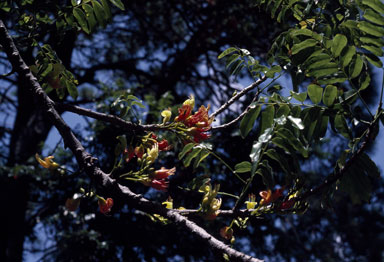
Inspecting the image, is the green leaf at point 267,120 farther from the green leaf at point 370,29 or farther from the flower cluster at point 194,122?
the green leaf at point 370,29

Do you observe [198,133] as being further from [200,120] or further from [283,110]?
[283,110]

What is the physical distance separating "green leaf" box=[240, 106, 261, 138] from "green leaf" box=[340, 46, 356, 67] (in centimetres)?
25

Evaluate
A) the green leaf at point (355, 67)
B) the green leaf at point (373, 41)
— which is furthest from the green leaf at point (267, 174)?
the green leaf at point (373, 41)

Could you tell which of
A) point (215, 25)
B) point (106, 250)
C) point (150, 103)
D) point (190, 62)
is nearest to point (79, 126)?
point (150, 103)

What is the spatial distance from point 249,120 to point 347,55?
0.98ft

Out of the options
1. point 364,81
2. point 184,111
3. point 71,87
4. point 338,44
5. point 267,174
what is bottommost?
point 267,174

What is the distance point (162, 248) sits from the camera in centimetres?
396

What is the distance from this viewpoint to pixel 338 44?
3.46 ft

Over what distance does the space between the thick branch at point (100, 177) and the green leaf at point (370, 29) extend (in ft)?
2.33

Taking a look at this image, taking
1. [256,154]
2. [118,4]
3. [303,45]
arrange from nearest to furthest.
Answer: [256,154]
[303,45]
[118,4]

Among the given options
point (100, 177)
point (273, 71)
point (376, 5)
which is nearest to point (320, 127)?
point (273, 71)

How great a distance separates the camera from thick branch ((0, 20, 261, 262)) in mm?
867

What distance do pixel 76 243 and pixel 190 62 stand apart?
2584 millimetres

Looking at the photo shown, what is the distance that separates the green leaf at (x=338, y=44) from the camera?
105 centimetres
